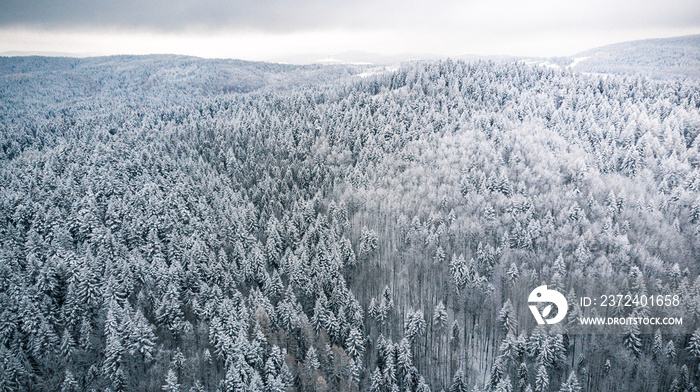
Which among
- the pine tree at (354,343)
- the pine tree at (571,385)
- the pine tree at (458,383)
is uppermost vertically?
the pine tree at (354,343)

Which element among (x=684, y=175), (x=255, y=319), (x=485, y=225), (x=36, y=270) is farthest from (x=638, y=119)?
(x=36, y=270)

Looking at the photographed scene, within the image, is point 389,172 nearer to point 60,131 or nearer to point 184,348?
point 184,348

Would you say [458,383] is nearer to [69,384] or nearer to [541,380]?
[541,380]

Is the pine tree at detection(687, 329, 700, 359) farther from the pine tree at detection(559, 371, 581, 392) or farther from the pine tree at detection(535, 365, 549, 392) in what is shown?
the pine tree at detection(535, 365, 549, 392)

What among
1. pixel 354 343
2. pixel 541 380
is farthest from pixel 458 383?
pixel 354 343

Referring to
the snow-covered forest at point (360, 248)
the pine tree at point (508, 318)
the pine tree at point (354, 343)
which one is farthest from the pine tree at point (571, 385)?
the pine tree at point (354, 343)

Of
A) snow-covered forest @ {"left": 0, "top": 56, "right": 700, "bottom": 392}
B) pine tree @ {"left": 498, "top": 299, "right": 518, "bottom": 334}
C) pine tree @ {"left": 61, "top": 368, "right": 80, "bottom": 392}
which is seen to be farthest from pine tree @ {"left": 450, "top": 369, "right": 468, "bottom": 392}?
pine tree @ {"left": 61, "top": 368, "right": 80, "bottom": 392}

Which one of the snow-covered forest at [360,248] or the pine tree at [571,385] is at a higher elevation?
the snow-covered forest at [360,248]

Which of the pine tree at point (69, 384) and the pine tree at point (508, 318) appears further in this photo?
the pine tree at point (508, 318)

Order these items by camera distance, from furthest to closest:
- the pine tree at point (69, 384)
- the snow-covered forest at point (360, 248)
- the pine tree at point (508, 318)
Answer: the pine tree at point (508, 318) < the snow-covered forest at point (360, 248) < the pine tree at point (69, 384)

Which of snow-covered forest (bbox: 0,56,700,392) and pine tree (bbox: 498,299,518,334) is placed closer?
snow-covered forest (bbox: 0,56,700,392)

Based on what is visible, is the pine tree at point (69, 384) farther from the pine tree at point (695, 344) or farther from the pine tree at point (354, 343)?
the pine tree at point (695, 344)
